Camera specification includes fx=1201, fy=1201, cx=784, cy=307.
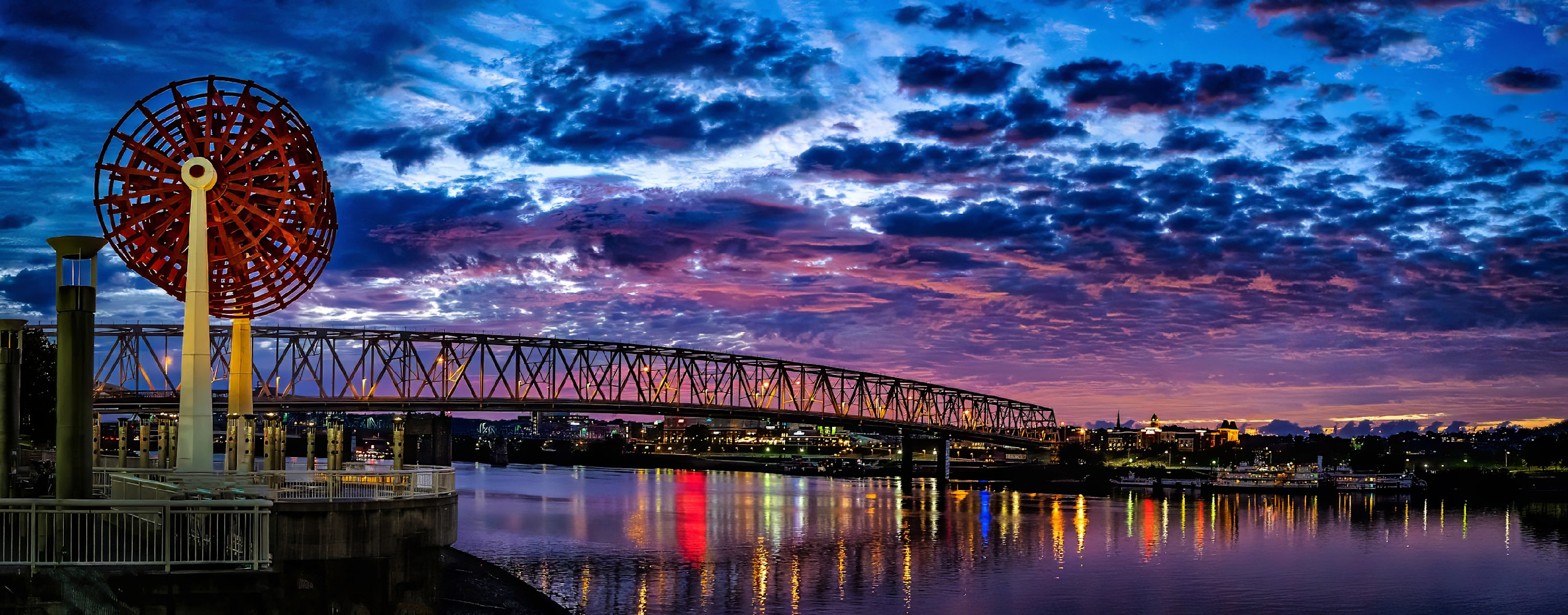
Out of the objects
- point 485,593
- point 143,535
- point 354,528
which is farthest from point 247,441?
point 143,535

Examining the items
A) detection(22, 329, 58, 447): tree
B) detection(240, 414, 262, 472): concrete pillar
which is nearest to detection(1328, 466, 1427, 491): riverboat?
detection(22, 329, 58, 447): tree

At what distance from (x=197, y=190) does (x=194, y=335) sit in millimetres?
4376

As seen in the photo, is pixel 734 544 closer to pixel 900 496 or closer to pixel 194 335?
pixel 194 335

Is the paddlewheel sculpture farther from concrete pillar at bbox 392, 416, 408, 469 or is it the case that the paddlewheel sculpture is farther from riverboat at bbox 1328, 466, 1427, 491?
riverboat at bbox 1328, 466, 1427, 491

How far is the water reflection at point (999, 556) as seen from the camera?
180ft

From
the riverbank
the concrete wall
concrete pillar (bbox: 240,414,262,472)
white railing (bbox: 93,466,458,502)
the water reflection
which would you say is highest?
concrete pillar (bbox: 240,414,262,472)

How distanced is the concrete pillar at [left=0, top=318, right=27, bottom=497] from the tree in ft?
174

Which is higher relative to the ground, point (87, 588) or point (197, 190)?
point (197, 190)

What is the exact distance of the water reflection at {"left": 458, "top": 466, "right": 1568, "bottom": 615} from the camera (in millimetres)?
54969

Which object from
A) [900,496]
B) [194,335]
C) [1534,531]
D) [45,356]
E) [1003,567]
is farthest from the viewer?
[900,496]

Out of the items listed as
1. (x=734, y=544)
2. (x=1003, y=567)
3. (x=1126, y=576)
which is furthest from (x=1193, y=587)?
(x=734, y=544)

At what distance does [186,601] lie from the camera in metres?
25.5

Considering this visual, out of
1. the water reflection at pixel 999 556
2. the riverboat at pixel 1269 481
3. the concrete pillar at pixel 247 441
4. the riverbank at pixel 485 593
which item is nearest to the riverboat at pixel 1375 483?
the riverboat at pixel 1269 481

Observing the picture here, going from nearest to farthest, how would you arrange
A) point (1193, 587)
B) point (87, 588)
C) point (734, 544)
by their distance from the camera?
1. point (87, 588)
2. point (1193, 587)
3. point (734, 544)
